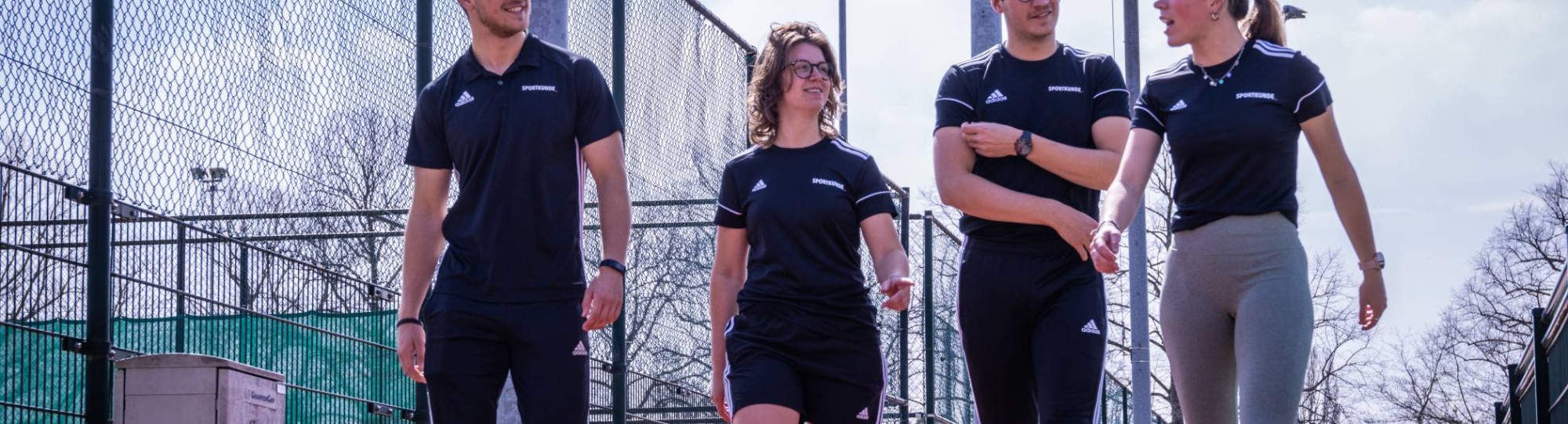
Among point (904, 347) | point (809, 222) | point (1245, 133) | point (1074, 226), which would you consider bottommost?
point (1074, 226)

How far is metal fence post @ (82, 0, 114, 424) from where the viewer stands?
6711mm

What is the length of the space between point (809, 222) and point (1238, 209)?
1.41m

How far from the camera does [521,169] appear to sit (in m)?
5.45

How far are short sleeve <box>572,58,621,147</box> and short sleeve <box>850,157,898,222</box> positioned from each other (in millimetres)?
903

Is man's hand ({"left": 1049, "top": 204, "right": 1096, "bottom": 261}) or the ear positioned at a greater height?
the ear

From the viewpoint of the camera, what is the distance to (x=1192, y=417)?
5480mm

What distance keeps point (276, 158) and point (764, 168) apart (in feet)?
7.98

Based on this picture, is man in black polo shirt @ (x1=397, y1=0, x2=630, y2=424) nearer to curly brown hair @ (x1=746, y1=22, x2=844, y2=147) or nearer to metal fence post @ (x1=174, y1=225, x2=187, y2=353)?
curly brown hair @ (x1=746, y1=22, x2=844, y2=147)

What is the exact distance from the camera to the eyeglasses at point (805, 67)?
629 centimetres

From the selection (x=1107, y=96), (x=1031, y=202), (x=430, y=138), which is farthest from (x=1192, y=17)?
(x=430, y=138)

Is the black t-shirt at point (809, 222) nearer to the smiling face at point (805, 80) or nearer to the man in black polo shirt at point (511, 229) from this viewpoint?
the smiling face at point (805, 80)

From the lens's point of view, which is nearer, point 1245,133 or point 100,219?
point 1245,133

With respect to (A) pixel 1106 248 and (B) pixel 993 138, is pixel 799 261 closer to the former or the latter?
(B) pixel 993 138

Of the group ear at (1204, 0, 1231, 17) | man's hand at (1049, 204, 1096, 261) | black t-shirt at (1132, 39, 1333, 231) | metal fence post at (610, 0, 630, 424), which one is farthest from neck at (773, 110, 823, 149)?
metal fence post at (610, 0, 630, 424)
